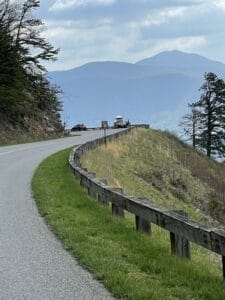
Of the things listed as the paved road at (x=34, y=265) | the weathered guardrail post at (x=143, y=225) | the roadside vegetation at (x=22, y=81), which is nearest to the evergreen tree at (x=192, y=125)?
the roadside vegetation at (x=22, y=81)

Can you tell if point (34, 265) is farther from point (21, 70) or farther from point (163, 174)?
point (21, 70)

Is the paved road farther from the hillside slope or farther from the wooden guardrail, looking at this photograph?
the hillside slope

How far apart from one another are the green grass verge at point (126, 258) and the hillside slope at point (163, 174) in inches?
334

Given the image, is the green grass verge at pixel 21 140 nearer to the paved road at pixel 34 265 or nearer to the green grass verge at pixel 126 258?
the green grass verge at pixel 126 258

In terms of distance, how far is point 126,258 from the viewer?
8.16 meters

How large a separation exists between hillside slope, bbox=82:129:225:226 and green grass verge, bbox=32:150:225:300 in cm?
849

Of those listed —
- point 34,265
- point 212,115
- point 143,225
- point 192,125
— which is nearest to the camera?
point 34,265

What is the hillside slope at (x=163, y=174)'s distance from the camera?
2741 cm

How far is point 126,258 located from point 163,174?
94.6 feet

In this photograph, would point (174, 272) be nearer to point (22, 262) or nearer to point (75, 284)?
point (75, 284)

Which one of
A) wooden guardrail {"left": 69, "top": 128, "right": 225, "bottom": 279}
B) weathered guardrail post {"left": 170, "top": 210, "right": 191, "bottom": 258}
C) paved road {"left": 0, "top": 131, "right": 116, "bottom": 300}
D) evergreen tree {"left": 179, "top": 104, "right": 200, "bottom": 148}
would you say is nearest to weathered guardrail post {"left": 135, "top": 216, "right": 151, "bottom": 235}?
wooden guardrail {"left": 69, "top": 128, "right": 225, "bottom": 279}

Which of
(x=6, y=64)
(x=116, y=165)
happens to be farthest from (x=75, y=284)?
(x=6, y=64)

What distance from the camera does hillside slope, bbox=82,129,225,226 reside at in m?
27.4

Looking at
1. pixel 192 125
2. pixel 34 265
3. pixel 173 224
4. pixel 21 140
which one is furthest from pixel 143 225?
pixel 192 125
